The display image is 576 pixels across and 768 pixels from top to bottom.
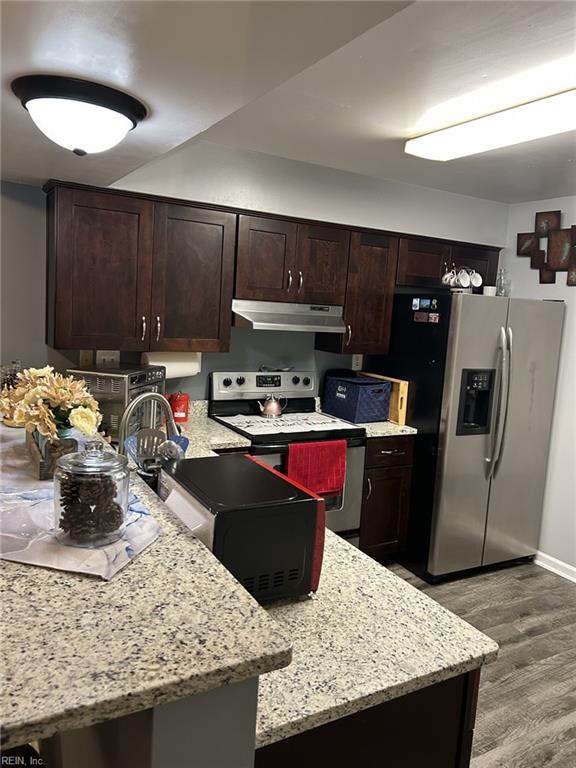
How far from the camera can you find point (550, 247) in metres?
3.85

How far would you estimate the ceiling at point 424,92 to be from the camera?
64.2 inches

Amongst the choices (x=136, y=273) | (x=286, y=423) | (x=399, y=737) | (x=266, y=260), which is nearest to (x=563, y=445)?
(x=286, y=423)

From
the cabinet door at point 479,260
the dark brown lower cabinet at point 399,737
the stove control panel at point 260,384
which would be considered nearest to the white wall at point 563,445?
the cabinet door at point 479,260

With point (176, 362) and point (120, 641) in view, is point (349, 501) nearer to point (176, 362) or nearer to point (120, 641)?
point (176, 362)

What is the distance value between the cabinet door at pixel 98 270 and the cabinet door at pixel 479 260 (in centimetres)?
223

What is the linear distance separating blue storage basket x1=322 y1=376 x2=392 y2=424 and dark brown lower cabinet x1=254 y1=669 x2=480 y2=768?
2417mm

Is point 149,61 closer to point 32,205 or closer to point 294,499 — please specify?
point 294,499

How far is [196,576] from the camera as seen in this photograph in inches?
37.9

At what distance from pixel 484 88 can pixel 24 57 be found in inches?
63.9

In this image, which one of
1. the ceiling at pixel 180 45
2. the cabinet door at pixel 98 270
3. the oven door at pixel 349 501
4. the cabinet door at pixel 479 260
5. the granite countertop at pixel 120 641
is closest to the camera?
the granite countertop at pixel 120 641

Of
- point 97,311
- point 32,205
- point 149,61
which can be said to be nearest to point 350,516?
point 97,311

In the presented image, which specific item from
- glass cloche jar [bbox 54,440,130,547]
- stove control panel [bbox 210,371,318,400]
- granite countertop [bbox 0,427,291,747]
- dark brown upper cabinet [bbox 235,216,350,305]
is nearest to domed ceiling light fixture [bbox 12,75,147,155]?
glass cloche jar [bbox 54,440,130,547]

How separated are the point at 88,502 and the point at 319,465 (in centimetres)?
222

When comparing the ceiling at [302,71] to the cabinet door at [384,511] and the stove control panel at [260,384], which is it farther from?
the cabinet door at [384,511]
